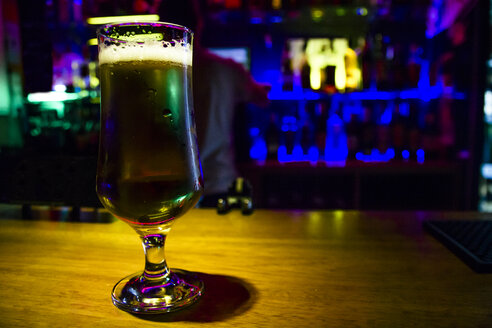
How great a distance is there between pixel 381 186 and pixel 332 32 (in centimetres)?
120

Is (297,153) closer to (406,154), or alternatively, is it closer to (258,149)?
(258,149)

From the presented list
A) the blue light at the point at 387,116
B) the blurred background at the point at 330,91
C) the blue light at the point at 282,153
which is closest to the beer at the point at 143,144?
the blurred background at the point at 330,91

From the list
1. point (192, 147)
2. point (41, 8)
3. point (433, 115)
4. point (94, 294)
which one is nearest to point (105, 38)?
point (192, 147)

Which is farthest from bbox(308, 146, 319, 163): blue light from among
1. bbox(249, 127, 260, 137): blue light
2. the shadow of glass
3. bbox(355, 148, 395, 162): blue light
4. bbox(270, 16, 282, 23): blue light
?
the shadow of glass

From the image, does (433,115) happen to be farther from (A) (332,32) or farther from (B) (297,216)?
(B) (297,216)

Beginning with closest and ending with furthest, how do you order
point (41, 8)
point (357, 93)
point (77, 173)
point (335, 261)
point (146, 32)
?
point (146, 32) → point (335, 261) → point (77, 173) → point (357, 93) → point (41, 8)

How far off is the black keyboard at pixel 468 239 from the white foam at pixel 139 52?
0.49m

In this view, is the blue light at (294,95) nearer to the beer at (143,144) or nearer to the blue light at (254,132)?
the blue light at (254,132)

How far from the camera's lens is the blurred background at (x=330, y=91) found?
2291mm

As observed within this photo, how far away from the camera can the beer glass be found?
0.41 meters

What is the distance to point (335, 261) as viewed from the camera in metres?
0.55

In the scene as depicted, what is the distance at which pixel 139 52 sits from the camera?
42 cm

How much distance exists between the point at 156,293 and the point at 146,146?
17 cm

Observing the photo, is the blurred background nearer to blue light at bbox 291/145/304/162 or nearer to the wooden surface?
blue light at bbox 291/145/304/162
